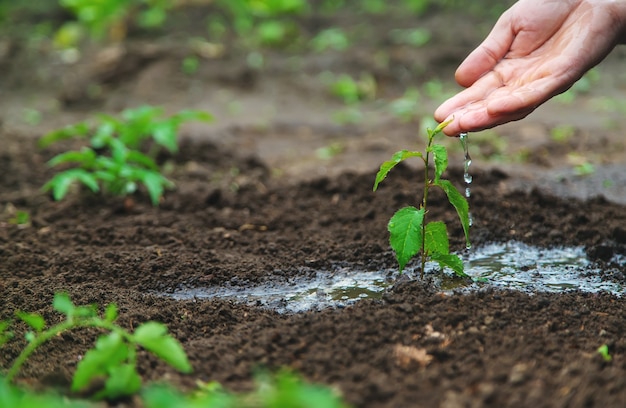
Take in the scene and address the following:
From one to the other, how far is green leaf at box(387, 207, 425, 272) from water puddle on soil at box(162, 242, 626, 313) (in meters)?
0.36

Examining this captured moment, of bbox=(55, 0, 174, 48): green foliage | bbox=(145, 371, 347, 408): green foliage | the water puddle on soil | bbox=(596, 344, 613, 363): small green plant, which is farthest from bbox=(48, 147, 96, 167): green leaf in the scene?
bbox=(55, 0, 174, 48): green foliage

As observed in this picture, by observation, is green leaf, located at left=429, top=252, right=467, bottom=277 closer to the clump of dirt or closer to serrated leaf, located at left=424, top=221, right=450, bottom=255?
serrated leaf, located at left=424, top=221, right=450, bottom=255

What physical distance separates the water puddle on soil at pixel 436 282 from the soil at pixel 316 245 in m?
0.07

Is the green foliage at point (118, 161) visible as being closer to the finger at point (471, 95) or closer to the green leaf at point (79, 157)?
the green leaf at point (79, 157)

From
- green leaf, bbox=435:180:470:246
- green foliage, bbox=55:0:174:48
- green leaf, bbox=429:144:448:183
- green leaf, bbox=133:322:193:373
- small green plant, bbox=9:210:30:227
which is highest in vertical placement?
green foliage, bbox=55:0:174:48

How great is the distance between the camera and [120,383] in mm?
1864

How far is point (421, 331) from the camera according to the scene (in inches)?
88.4

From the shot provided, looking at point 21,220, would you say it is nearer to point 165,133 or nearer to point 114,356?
point 165,133

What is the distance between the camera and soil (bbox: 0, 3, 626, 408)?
2031 millimetres

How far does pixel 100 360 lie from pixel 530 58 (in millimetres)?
2313

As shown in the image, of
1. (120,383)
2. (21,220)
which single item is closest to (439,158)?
(120,383)

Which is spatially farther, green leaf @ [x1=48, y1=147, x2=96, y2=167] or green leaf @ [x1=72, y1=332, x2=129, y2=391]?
green leaf @ [x1=48, y1=147, x2=96, y2=167]

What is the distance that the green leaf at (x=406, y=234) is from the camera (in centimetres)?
251

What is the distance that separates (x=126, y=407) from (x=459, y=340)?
3.37 feet
